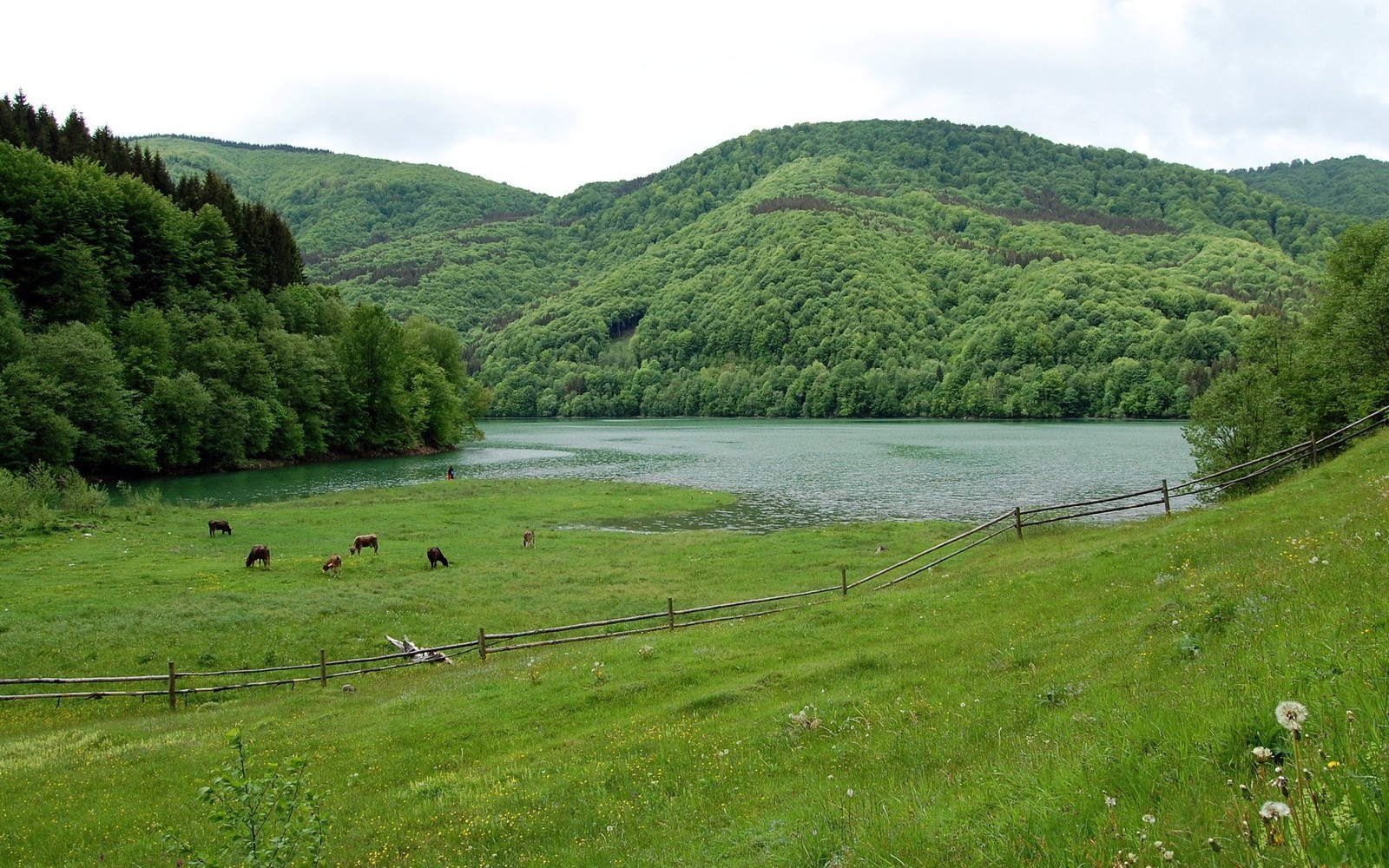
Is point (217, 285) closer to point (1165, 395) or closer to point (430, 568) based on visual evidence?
point (430, 568)

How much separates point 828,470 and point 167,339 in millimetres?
68363

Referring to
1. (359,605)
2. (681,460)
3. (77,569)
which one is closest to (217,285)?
(681,460)

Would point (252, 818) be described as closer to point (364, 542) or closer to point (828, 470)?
point (364, 542)

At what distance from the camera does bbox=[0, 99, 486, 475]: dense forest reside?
63094 mm

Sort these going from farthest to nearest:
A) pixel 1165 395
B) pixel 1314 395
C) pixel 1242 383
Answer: pixel 1165 395, pixel 1242 383, pixel 1314 395

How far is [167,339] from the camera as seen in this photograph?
76.8 m

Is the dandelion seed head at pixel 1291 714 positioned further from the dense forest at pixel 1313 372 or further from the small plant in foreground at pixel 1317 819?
the dense forest at pixel 1313 372

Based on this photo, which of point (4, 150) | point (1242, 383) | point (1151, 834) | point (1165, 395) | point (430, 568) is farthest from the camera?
point (1165, 395)

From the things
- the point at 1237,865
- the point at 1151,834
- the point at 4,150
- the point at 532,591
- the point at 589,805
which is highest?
the point at 4,150

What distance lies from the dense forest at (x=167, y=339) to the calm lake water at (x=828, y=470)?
4.95 metres

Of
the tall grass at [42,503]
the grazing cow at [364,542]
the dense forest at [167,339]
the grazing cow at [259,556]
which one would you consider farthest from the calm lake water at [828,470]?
the grazing cow at [259,556]

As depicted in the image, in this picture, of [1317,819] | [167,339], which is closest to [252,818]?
[1317,819]

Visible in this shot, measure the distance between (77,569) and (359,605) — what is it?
13280 mm

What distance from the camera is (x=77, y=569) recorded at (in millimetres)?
31469
